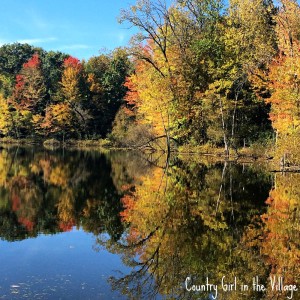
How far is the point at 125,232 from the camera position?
9805 millimetres

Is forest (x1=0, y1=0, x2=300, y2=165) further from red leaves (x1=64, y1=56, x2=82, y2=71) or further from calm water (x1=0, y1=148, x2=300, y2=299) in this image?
red leaves (x1=64, y1=56, x2=82, y2=71)

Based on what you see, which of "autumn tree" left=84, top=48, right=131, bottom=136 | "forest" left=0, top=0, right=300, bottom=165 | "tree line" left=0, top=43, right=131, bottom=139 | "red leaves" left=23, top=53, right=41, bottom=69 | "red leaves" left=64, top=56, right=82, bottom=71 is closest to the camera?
"forest" left=0, top=0, right=300, bottom=165

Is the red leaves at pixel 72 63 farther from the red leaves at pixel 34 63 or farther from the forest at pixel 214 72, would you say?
the forest at pixel 214 72

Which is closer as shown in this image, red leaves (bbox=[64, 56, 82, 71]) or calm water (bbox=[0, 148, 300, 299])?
calm water (bbox=[0, 148, 300, 299])

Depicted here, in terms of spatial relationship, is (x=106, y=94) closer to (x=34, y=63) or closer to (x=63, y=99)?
(x=63, y=99)

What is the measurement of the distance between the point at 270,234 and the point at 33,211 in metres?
7.05

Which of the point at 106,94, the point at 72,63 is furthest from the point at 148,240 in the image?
the point at 72,63

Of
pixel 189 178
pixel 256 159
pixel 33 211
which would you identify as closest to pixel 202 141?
pixel 256 159

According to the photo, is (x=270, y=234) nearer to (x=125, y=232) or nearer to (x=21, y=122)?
(x=125, y=232)

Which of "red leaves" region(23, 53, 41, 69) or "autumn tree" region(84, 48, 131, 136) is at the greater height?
"red leaves" region(23, 53, 41, 69)

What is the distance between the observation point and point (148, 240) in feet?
29.6

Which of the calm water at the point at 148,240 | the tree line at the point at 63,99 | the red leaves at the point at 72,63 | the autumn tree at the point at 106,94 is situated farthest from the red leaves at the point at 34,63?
the calm water at the point at 148,240

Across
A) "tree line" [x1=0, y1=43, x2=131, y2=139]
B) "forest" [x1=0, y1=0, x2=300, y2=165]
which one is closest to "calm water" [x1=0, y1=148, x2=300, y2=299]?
"forest" [x1=0, y1=0, x2=300, y2=165]

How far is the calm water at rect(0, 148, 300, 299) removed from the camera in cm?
645
